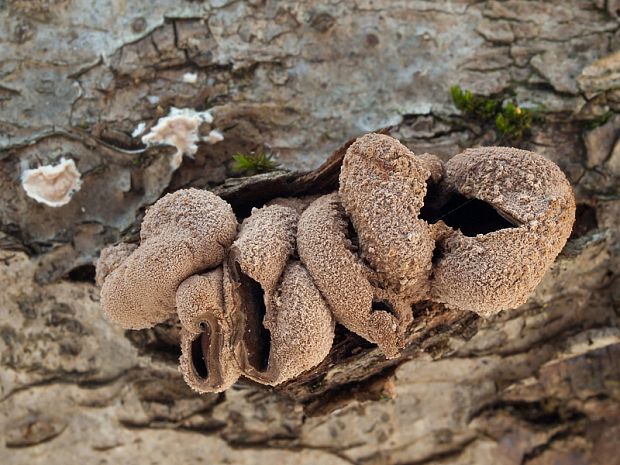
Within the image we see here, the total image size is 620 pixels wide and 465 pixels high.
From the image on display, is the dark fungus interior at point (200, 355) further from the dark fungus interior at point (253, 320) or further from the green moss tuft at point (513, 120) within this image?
the green moss tuft at point (513, 120)

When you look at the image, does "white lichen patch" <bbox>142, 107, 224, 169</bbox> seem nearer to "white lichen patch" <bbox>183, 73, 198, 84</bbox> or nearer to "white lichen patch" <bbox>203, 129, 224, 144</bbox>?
"white lichen patch" <bbox>203, 129, 224, 144</bbox>

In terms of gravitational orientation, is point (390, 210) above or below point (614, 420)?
above

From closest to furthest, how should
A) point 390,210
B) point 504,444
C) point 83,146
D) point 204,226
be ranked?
1. point 390,210
2. point 204,226
3. point 83,146
4. point 504,444

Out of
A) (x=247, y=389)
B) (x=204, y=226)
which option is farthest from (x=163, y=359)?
(x=204, y=226)

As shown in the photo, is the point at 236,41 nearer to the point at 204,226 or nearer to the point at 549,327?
the point at 204,226

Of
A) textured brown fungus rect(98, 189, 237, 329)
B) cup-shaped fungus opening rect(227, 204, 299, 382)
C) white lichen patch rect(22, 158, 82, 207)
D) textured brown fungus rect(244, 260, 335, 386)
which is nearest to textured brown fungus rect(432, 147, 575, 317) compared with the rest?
textured brown fungus rect(244, 260, 335, 386)

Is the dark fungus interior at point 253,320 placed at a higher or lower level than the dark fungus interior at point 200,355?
higher

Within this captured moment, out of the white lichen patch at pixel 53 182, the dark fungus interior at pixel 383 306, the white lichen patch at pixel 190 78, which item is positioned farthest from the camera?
the white lichen patch at pixel 190 78

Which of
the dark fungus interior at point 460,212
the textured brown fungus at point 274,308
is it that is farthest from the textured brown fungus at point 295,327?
the dark fungus interior at point 460,212
